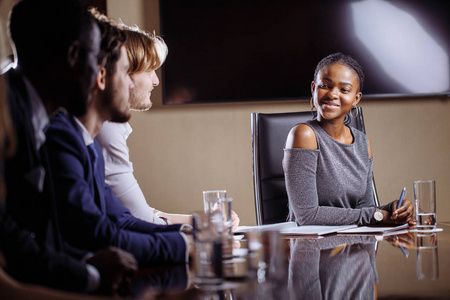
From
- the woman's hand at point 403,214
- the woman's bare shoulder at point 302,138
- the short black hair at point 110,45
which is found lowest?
the woman's hand at point 403,214

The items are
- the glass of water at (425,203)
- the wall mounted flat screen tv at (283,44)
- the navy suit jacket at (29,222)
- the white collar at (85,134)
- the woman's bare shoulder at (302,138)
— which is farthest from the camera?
the wall mounted flat screen tv at (283,44)

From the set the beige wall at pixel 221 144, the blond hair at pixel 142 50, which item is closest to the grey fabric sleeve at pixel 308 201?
the blond hair at pixel 142 50

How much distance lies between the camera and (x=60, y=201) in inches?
39.3

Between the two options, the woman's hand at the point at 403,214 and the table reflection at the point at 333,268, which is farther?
the woman's hand at the point at 403,214

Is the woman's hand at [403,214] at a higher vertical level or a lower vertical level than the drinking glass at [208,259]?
lower

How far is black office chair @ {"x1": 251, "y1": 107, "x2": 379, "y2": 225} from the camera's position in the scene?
2.18m

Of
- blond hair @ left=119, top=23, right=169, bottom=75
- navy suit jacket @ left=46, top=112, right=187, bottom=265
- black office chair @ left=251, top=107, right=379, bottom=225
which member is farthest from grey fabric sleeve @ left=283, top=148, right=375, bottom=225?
navy suit jacket @ left=46, top=112, right=187, bottom=265

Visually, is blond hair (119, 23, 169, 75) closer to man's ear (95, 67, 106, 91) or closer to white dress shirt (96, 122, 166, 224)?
white dress shirt (96, 122, 166, 224)

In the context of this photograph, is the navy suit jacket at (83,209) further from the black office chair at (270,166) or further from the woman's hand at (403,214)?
the black office chair at (270,166)

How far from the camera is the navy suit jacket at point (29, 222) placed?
79 centimetres

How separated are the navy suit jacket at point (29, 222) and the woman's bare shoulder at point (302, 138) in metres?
1.19

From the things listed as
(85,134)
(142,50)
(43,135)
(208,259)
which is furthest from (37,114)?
(142,50)

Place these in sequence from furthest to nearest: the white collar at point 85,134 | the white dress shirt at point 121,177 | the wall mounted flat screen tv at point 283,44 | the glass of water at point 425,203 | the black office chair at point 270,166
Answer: the wall mounted flat screen tv at point 283,44, the black office chair at point 270,166, the white dress shirt at point 121,177, the glass of water at point 425,203, the white collar at point 85,134

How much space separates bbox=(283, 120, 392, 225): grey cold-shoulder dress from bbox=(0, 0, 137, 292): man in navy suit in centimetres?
99
